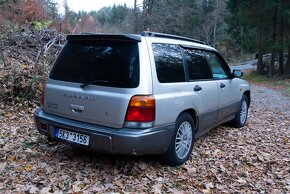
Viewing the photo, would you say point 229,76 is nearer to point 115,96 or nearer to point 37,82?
point 115,96

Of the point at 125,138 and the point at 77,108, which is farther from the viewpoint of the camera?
the point at 77,108

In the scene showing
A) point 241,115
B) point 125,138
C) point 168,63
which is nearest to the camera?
point 125,138

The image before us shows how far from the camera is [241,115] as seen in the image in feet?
23.0

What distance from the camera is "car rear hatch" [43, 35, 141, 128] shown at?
3.83 meters

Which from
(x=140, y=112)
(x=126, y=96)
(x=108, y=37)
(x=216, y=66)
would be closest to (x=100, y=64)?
(x=108, y=37)

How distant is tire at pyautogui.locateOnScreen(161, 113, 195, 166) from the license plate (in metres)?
1.07

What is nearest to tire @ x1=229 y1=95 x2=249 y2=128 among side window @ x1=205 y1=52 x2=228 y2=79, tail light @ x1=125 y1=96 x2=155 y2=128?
side window @ x1=205 y1=52 x2=228 y2=79

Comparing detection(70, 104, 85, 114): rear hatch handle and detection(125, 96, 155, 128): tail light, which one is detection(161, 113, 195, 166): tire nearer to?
detection(125, 96, 155, 128): tail light

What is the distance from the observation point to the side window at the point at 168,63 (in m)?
4.12

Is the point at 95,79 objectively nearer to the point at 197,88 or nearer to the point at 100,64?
the point at 100,64

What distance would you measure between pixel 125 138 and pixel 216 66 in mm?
2873

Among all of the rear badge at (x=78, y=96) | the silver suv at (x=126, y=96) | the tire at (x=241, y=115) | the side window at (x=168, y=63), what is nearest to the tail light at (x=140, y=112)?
the silver suv at (x=126, y=96)

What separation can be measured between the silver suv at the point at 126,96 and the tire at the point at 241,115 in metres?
2.08

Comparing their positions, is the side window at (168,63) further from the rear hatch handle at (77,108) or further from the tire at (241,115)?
the tire at (241,115)
